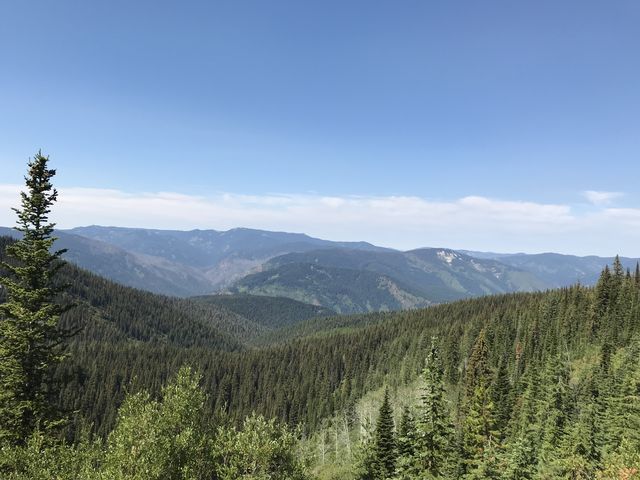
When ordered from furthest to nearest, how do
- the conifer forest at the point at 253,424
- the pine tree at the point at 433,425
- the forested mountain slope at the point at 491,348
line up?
the forested mountain slope at the point at 491,348, the pine tree at the point at 433,425, the conifer forest at the point at 253,424

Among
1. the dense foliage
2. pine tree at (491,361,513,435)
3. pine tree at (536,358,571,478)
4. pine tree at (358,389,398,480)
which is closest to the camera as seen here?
the dense foliage

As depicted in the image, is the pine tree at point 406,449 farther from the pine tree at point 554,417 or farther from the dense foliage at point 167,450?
the pine tree at point 554,417

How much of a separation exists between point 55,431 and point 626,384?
75885mm

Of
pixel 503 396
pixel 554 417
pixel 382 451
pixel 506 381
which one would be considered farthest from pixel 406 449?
pixel 506 381

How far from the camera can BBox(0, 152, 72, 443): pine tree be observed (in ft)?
90.2

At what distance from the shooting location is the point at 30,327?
94.5ft

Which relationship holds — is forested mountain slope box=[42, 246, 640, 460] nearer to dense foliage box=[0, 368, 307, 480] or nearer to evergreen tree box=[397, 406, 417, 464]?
evergreen tree box=[397, 406, 417, 464]

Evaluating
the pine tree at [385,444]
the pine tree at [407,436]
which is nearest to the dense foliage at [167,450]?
the pine tree at [407,436]

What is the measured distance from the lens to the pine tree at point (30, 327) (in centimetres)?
2748

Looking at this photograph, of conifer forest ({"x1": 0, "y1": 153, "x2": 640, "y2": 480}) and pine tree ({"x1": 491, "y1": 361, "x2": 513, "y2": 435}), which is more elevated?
conifer forest ({"x1": 0, "y1": 153, "x2": 640, "y2": 480})

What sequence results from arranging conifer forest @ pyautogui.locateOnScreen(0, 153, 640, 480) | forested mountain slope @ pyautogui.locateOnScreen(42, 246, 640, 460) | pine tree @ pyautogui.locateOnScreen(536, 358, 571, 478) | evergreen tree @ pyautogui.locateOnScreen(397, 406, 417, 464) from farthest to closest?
forested mountain slope @ pyautogui.locateOnScreen(42, 246, 640, 460) < pine tree @ pyautogui.locateOnScreen(536, 358, 571, 478) < evergreen tree @ pyautogui.locateOnScreen(397, 406, 417, 464) < conifer forest @ pyautogui.locateOnScreen(0, 153, 640, 480)

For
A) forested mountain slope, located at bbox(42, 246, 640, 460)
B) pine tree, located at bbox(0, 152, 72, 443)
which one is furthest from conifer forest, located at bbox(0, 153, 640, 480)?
forested mountain slope, located at bbox(42, 246, 640, 460)

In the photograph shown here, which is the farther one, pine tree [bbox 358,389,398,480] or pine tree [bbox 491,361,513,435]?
pine tree [bbox 491,361,513,435]

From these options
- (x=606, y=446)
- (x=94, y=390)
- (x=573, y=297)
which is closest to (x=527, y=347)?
(x=573, y=297)
